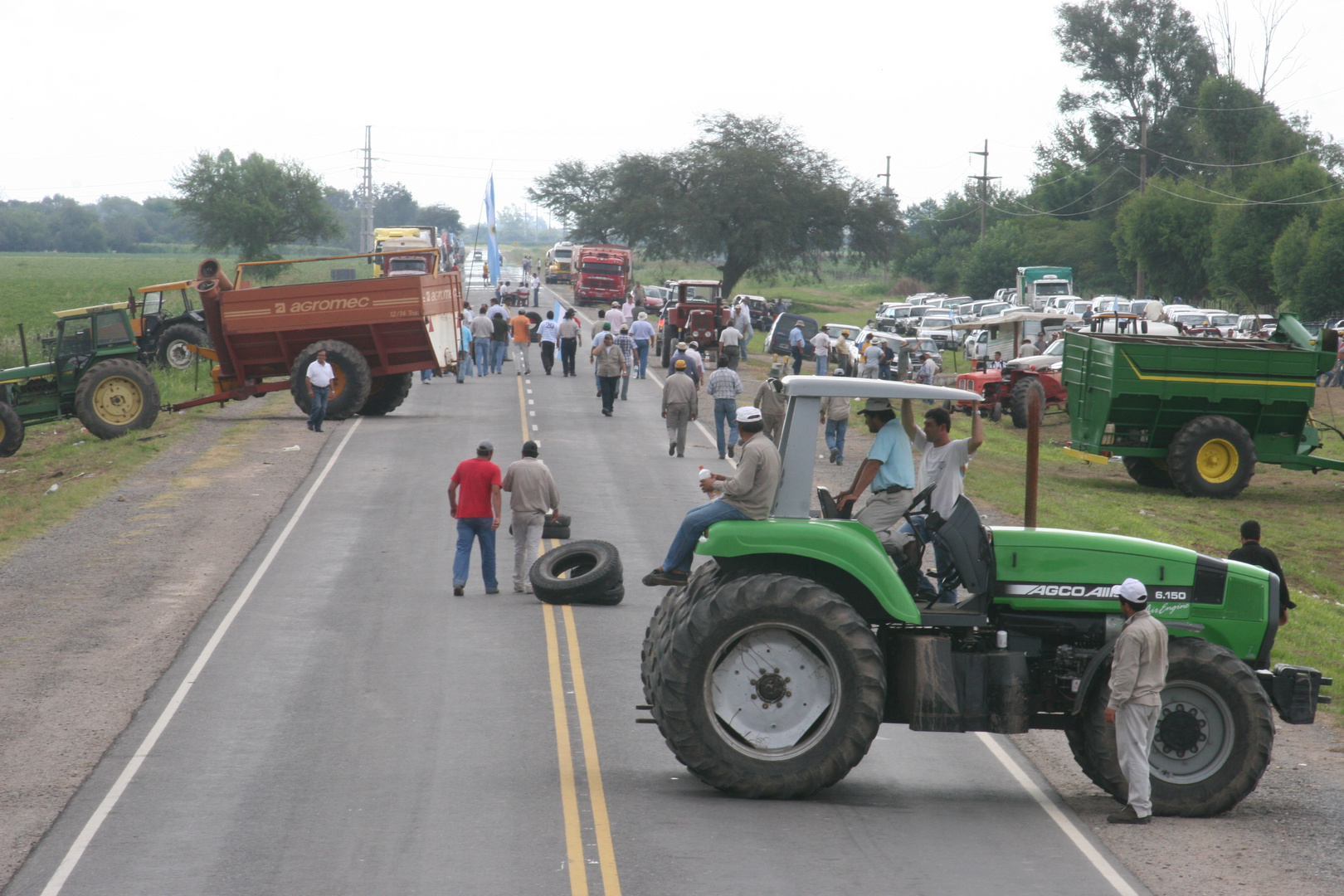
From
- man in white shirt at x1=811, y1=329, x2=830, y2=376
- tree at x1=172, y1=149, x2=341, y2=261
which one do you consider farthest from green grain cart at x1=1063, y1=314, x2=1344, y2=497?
tree at x1=172, y1=149, x2=341, y2=261

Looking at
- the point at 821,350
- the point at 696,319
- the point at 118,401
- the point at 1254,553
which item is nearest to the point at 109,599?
the point at 1254,553

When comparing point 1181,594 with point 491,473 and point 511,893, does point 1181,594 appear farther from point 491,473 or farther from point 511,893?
point 491,473

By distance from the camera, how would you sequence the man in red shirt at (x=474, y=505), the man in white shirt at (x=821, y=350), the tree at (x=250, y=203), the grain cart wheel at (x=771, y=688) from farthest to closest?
1. the tree at (x=250, y=203)
2. the man in white shirt at (x=821, y=350)
3. the man in red shirt at (x=474, y=505)
4. the grain cart wheel at (x=771, y=688)

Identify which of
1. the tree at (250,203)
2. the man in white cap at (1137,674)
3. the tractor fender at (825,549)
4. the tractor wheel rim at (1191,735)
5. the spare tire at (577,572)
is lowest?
the spare tire at (577,572)

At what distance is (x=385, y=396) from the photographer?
30.5m

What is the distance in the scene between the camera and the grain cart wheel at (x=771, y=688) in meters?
8.45

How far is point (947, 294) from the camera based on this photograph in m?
96.3

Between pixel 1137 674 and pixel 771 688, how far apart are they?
2.29 meters

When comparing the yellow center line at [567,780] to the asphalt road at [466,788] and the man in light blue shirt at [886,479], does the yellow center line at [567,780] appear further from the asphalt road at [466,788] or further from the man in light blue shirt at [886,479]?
the man in light blue shirt at [886,479]

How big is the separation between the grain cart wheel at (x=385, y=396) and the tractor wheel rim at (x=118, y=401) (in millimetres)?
4846

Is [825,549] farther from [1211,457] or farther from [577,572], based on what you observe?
[1211,457]

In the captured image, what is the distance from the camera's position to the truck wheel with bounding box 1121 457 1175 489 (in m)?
26.0

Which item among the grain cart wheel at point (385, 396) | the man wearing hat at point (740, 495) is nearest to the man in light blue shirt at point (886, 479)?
the man wearing hat at point (740, 495)

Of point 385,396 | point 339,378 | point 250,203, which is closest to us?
point 339,378
